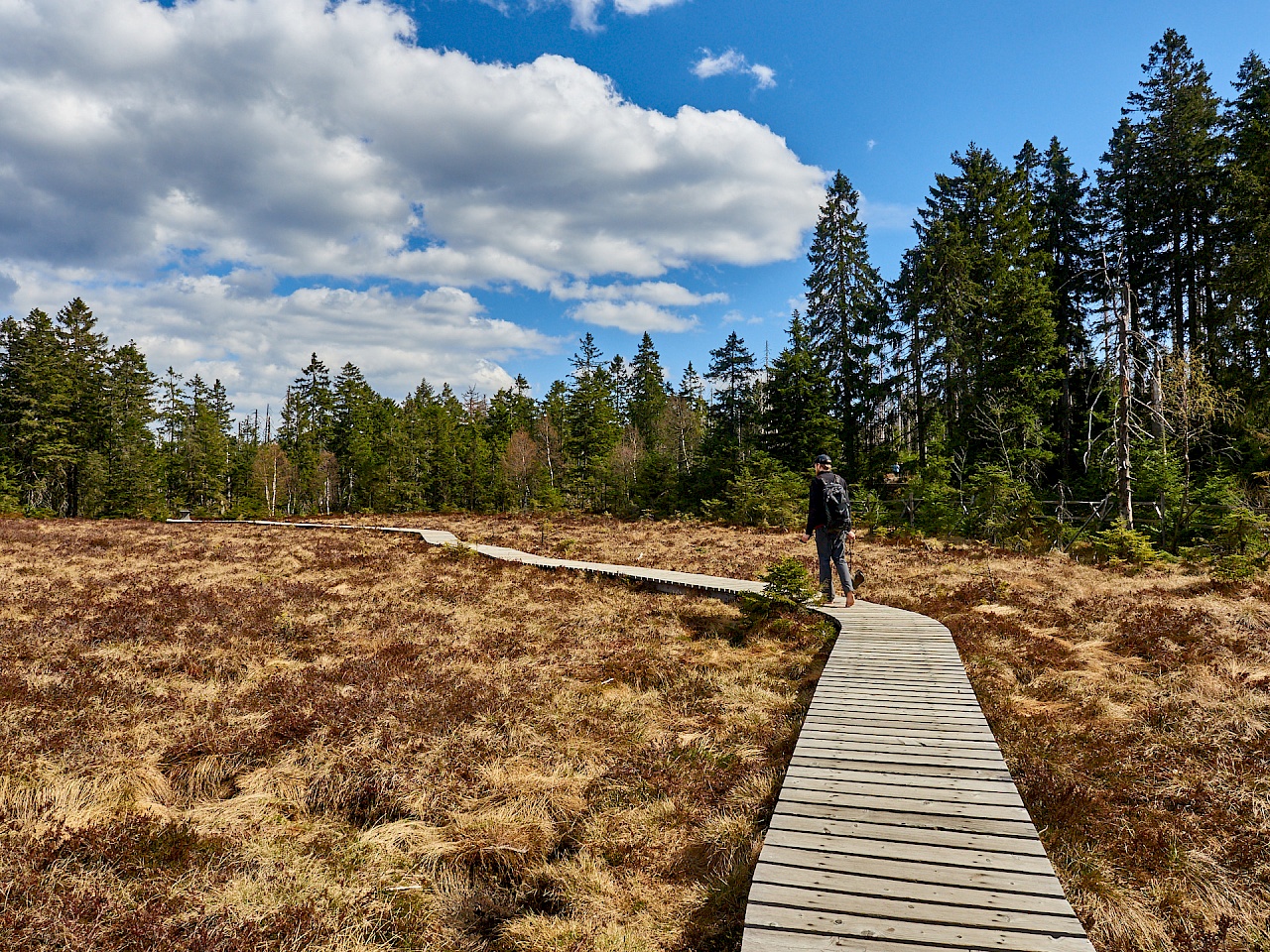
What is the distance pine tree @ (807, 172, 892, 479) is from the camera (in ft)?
115

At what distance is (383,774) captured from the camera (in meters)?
5.71

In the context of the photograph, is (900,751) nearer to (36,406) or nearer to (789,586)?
(789,586)

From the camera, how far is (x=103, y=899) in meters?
3.82

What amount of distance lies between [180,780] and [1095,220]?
40.2m

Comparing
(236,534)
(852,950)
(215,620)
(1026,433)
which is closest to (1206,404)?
(1026,433)

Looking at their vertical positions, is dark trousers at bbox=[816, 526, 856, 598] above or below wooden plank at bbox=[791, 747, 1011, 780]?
above

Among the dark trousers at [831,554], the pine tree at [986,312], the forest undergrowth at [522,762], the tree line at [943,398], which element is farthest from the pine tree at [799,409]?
the dark trousers at [831,554]

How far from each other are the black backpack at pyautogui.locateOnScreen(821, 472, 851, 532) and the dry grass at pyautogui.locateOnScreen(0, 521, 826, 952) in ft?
5.81

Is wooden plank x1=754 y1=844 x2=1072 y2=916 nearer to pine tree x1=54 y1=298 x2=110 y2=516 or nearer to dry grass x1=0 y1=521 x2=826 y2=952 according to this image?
dry grass x1=0 y1=521 x2=826 y2=952

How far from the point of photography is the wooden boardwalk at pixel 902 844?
311 cm

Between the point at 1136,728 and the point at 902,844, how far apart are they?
423 cm

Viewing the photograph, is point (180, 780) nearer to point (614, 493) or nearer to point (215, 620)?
point (215, 620)

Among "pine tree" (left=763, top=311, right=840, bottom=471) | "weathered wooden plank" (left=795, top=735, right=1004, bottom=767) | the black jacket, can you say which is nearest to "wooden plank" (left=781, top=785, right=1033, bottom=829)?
→ "weathered wooden plank" (left=795, top=735, right=1004, bottom=767)

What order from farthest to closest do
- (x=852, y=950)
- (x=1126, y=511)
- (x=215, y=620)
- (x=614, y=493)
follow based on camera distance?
(x=614, y=493), (x=1126, y=511), (x=215, y=620), (x=852, y=950)
